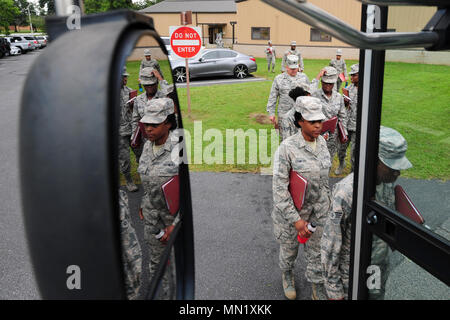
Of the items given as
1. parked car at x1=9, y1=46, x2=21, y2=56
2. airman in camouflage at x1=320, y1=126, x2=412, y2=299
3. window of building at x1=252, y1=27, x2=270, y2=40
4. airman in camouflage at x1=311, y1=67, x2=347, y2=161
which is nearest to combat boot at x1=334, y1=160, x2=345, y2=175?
airman in camouflage at x1=311, y1=67, x2=347, y2=161

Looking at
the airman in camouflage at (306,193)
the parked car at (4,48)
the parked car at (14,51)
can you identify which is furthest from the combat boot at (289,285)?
the parked car at (14,51)

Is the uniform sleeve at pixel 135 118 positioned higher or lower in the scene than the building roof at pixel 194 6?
lower

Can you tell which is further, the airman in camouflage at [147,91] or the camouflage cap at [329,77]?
Result: the camouflage cap at [329,77]

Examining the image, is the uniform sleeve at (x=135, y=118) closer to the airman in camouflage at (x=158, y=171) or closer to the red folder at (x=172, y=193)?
the airman in camouflage at (x=158, y=171)

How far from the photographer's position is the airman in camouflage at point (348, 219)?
5.55 feet

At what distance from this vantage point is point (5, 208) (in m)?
5.52

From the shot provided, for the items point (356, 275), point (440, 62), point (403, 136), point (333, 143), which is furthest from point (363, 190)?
point (333, 143)

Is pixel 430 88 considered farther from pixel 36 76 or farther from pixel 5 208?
pixel 5 208

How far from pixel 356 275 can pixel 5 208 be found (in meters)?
5.48

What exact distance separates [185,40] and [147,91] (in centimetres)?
919

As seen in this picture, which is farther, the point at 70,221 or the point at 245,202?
the point at 245,202

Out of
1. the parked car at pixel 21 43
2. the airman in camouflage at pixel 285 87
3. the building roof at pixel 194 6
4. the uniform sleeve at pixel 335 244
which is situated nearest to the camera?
the uniform sleeve at pixel 335 244

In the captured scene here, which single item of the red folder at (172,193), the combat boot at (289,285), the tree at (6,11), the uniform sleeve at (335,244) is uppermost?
the tree at (6,11)

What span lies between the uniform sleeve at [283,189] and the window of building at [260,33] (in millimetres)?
29337
